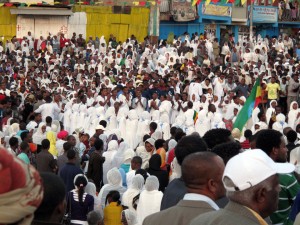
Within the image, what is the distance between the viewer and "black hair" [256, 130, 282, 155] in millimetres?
7207

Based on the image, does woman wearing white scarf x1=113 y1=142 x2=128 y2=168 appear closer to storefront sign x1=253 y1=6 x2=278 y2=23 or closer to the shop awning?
the shop awning

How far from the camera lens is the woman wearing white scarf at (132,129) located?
2267cm

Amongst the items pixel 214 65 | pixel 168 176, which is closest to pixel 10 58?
pixel 214 65

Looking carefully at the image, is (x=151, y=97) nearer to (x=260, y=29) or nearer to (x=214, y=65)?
(x=214, y=65)

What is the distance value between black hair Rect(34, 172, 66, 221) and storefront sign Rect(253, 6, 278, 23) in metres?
41.7

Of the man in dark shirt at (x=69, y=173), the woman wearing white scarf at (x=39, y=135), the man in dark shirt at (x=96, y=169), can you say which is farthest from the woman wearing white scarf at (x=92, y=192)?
the woman wearing white scarf at (x=39, y=135)

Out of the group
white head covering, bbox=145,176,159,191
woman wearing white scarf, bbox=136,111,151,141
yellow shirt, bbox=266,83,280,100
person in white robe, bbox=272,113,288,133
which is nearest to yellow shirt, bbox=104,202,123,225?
white head covering, bbox=145,176,159,191

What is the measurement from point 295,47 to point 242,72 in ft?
26.8

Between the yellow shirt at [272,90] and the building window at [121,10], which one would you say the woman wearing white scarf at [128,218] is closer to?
the yellow shirt at [272,90]

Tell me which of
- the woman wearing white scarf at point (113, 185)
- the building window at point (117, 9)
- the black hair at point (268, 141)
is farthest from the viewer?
the building window at point (117, 9)

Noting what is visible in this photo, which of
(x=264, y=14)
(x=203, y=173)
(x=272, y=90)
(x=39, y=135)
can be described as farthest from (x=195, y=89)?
(x=203, y=173)

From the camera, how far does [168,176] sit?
1346cm

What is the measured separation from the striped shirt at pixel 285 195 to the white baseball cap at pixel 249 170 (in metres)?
1.82

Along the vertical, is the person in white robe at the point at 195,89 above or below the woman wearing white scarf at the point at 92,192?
below
